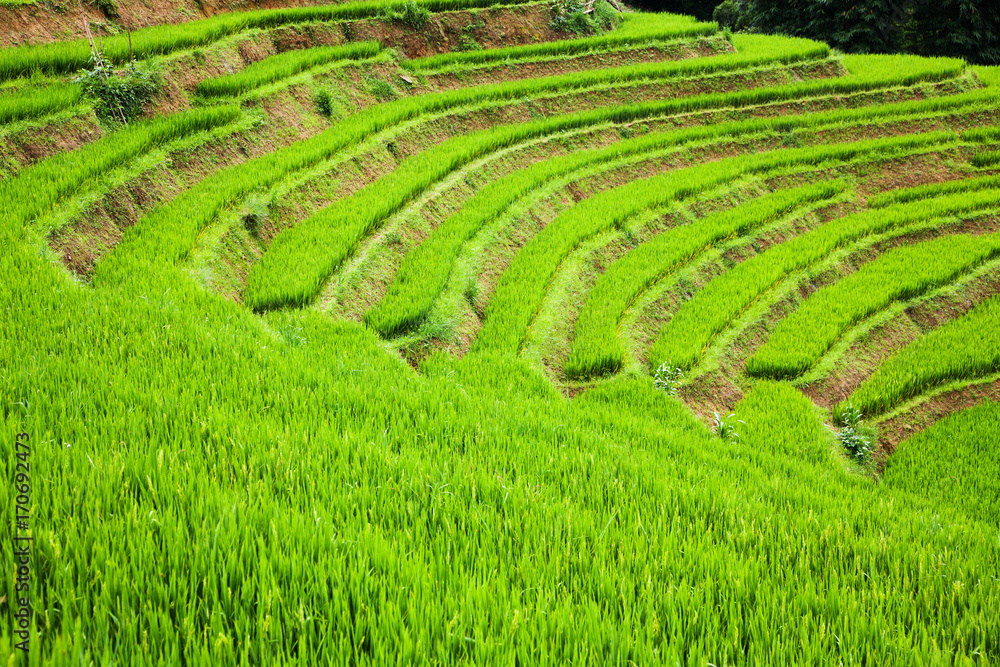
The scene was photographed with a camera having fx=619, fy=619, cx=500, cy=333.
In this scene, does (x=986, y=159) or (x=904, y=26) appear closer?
(x=986, y=159)

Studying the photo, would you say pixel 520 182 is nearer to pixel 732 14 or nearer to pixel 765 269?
pixel 765 269

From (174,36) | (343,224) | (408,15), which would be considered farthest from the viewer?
(408,15)

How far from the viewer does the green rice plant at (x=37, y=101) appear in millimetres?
7227

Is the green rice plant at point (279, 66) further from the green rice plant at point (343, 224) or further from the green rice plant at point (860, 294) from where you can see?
the green rice plant at point (860, 294)

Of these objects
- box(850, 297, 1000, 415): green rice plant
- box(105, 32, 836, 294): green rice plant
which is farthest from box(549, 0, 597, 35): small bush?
box(850, 297, 1000, 415): green rice plant

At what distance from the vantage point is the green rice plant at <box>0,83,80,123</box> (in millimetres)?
7227

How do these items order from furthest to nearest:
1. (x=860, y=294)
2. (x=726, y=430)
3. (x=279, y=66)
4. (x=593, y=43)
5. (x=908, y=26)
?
(x=908, y=26)
(x=593, y=43)
(x=279, y=66)
(x=860, y=294)
(x=726, y=430)

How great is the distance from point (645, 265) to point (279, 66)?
24.1 ft

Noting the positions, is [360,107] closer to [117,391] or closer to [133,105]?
[133,105]

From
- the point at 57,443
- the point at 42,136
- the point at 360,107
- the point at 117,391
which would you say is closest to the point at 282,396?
the point at 117,391

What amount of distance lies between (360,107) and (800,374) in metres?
9.00

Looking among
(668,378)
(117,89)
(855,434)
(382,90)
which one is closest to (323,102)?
(382,90)

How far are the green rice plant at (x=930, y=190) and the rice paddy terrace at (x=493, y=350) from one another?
9 cm

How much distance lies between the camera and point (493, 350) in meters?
6.98
